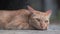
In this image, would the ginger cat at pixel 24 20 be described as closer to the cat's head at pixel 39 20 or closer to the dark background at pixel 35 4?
the cat's head at pixel 39 20

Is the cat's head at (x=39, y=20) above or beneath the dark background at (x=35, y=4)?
beneath

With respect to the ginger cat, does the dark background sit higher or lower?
higher

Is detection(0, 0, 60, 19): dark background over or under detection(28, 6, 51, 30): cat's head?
over

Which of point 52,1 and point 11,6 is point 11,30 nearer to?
point 11,6

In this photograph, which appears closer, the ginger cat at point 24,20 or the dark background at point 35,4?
the ginger cat at point 24,20

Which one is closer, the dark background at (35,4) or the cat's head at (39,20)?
the cat's head at (39,20)

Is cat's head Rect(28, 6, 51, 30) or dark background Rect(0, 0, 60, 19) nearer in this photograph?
cat's head Rect(28, 6, 51, 30)

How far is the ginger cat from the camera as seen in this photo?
5.25 feet

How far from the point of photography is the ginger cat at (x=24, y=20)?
1601 mm

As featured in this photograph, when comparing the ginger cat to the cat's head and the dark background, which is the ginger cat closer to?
the cat's head

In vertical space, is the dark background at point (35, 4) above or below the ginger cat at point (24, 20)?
above

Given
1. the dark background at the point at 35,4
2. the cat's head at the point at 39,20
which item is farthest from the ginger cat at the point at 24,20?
the dark background at the point at 35,4

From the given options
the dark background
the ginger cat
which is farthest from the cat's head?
the dark background

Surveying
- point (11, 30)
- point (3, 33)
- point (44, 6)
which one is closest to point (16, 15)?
point (11, 30)
